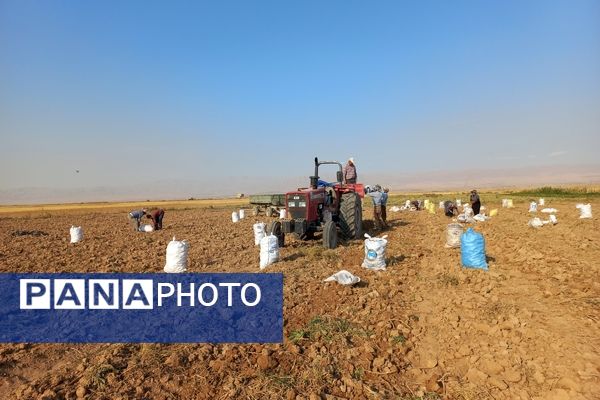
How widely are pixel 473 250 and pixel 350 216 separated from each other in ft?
13.0

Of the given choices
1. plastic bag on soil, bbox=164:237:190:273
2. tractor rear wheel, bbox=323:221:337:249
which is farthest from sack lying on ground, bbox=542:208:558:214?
plastic bag on soil, bbox=164:237:190:273

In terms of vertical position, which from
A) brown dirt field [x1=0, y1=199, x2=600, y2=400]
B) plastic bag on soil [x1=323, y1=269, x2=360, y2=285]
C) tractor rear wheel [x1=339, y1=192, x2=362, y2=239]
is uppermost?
tractor rear wheel [x1=339, y1=192, x2=362, y2=239]

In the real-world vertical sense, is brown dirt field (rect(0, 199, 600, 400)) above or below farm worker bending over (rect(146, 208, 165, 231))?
below

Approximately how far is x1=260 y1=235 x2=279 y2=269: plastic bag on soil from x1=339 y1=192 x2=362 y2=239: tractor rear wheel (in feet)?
10.5

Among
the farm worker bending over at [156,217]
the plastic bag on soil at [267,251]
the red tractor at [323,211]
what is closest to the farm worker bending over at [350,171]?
the red tractor at [323,211]

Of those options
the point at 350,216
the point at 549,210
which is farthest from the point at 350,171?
the point at 549,210

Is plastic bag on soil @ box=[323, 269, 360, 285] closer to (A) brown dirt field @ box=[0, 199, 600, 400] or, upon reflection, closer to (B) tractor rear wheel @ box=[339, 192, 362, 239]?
(A) brown dirt field @ box=[0, 199, 600, 400]

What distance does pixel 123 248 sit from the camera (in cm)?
1166

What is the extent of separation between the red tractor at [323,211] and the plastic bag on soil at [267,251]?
132cm

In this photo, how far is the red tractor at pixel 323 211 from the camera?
370 inches

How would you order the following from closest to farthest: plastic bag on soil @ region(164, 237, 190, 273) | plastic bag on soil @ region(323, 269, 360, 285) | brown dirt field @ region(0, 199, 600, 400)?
1. brown dirt field @ region(0, 199, 600, 400)
2. plastic bag on soil @ region(323, 269, 360, 285)
3. plastic bag on soil @ region(164, 237, 190, 273)

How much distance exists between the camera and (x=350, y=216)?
34.9ft

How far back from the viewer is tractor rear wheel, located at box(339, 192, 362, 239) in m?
10.5

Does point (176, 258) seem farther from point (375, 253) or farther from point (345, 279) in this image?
point (375, 253)
